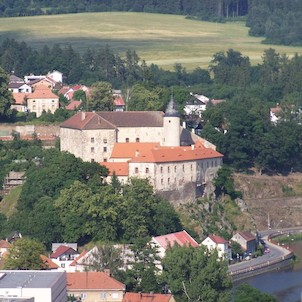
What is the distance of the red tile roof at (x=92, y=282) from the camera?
55.4 m

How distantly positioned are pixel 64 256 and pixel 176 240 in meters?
4.38

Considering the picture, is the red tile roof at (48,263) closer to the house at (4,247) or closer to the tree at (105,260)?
the tree at (105,260)

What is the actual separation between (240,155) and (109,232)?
1465 cm

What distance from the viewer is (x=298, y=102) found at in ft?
296

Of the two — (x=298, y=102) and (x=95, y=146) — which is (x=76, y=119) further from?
(x=298, y=102)

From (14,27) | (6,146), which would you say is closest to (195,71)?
(14,27)

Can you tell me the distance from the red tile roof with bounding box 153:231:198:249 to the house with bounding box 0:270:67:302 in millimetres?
10798

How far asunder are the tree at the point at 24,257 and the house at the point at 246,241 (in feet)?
39.2

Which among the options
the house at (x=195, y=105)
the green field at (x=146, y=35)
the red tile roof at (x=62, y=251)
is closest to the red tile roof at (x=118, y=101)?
the house at (x=195, y=105)

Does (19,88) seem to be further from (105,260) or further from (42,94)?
(105,260)

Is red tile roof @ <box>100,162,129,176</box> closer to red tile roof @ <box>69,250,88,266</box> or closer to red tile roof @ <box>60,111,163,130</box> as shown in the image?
red tile roof @ <box>60,111,163,130</box>

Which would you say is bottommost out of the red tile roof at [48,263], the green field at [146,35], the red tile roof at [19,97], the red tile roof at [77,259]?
the green field at [146,35]

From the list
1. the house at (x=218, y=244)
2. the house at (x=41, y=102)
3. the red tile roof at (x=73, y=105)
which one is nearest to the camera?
the house at (x=218, y=244)

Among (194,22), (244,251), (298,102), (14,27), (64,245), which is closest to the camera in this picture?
(64,245)
